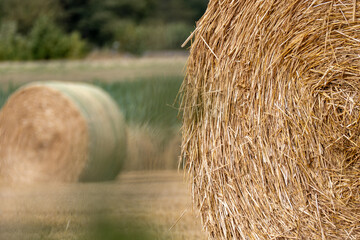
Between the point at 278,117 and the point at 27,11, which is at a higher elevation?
the point at 27,11

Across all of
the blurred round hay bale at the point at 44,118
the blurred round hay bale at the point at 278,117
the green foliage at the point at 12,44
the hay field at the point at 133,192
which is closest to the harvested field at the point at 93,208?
A: the hay field at the point at 133,192

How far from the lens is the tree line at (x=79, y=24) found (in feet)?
2.16

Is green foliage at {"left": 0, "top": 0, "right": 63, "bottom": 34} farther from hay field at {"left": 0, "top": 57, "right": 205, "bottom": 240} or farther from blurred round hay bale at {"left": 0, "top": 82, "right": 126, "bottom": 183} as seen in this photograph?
blurred round hay bale at {"left": 0, "top": 82, "right": 126, "bottom": 183}

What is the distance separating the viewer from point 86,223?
0.47m

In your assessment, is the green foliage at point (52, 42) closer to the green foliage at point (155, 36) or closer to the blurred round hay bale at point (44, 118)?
the green foliage at point (155, 36)

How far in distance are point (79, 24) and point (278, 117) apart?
5.24 ft

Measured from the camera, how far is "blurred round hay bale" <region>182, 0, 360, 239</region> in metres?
2.16

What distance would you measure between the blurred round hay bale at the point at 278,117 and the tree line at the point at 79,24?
1174 mm

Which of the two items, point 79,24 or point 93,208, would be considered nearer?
point 93,208

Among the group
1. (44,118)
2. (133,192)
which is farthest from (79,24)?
(44,118)

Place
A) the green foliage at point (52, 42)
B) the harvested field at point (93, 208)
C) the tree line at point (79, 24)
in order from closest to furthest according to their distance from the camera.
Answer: the harvested field at point (93, 208)
the tree line at point (79, 24)
the green foliage at point (52, 42)

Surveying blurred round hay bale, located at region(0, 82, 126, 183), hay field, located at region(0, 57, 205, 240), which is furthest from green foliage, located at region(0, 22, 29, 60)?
blurred round hay bale, located at region(0, 82, 126, 183)

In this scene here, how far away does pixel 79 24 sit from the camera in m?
0.82

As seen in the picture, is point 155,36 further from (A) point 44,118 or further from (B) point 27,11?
(A) point 44,118
